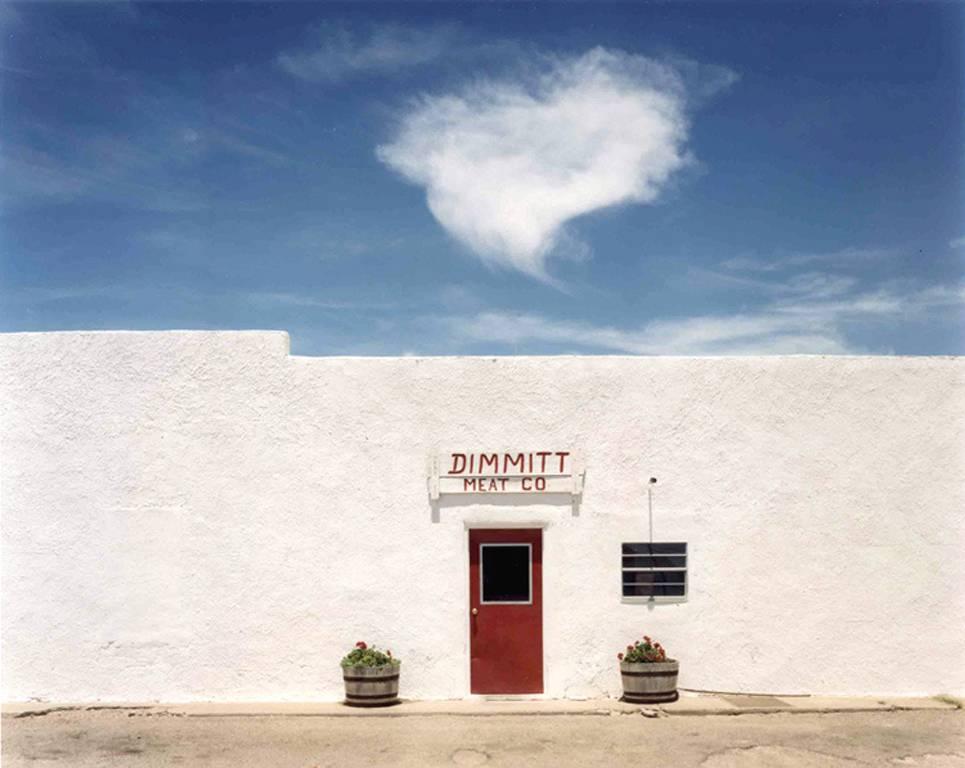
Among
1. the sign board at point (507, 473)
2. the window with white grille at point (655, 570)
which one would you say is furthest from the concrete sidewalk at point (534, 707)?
the sign board at point (507, 473)

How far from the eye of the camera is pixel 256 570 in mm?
14781

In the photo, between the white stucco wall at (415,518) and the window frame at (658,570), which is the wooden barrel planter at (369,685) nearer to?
the white stucco wall at (415,518)

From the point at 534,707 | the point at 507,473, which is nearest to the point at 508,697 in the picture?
the point at 534,707

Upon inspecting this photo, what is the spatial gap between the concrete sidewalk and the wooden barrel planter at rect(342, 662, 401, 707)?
146 millimetres

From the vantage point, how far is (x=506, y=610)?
14797 millimetres

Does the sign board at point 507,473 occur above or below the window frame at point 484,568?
above

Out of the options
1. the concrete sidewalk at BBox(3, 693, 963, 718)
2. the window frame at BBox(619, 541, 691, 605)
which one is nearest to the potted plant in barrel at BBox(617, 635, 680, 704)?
the concrete sidewalk at BBox(3, 693, 963, 718)

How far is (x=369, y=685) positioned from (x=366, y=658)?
1.16 ft

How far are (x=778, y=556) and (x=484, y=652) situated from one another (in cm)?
427

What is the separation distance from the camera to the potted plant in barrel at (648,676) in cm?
1429

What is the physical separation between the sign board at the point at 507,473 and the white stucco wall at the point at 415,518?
0.70 feet

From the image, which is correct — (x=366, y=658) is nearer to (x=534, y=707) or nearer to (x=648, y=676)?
(x=534, y=707)

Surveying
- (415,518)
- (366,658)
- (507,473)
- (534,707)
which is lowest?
(534,707)

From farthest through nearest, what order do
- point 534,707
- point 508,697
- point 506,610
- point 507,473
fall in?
point 507,473, point 506,610, point 508,697, point 534,707
